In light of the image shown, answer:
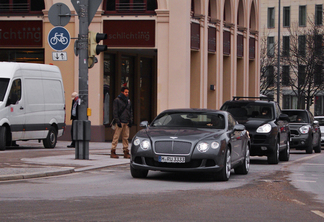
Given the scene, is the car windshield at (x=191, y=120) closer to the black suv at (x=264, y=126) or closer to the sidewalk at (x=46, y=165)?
the sidewalk at (x=46, y=165)

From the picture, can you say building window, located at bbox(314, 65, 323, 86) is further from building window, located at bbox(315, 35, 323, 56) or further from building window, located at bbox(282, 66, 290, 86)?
building window, located at bbox(282, 66, 290, 86)

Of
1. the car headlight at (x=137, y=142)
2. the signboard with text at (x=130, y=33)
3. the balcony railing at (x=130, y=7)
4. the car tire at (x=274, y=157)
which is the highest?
the balcony railing at (x=130, y=7)

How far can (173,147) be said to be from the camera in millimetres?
11422

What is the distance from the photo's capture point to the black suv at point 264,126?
54.9ft

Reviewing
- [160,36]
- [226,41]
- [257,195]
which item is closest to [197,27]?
[160,36]

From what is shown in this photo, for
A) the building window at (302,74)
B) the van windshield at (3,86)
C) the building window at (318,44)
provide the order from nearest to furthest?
the van windshield at (3,86) < the building window at (318,44) < the building window at (302,74)

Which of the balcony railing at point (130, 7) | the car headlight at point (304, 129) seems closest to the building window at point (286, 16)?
the balcony railing at point (130, 7)

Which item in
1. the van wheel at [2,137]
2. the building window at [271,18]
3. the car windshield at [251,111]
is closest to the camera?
the car windshield at [251,111]

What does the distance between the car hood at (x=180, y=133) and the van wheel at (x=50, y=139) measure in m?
9.03

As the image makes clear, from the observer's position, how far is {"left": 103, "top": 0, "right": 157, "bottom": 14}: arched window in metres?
26.6

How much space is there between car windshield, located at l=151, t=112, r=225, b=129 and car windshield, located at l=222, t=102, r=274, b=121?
15.8 ft

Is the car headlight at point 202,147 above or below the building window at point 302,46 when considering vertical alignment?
below

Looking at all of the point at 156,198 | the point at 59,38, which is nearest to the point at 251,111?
the point at 59,38

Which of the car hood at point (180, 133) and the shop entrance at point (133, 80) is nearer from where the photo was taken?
the car hood at point (180, 133)
